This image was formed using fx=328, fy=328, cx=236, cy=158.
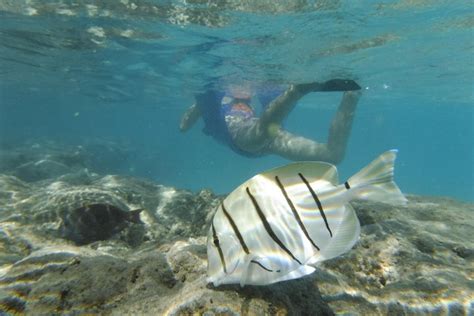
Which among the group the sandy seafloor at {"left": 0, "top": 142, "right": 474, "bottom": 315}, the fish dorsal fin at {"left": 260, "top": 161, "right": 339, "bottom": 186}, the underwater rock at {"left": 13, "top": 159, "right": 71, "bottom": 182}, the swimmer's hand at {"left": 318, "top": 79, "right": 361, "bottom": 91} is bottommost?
the underwater rock at {"left": 13, "top": 159, "right": 71, "bottom": 182}

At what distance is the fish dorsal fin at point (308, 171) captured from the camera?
174 cm

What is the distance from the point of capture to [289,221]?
168 centimetres

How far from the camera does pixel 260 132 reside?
1295cm

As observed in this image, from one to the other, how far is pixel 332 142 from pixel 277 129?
2187 mm

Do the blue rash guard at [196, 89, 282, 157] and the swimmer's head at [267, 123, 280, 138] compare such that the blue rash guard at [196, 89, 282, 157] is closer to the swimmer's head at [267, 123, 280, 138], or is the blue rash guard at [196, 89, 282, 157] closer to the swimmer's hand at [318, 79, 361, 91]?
the swimmer's head at [267, 123, 280, 138]

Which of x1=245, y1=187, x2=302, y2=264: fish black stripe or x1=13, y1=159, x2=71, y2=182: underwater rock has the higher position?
x1=245, y1=187, x2=302, y2=264: fish black stripe

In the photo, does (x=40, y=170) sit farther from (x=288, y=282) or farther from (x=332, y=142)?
(x=288, y=282)

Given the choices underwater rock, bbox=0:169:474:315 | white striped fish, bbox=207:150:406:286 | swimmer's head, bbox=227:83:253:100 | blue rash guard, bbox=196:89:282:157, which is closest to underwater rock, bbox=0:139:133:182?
blue rash guard, bbox=196:89:282:157

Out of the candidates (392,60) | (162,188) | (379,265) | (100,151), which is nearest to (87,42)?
(100,151)

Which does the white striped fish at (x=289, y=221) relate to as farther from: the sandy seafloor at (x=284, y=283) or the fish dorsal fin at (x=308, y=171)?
the sandy seafloor at (x=284, y=283)

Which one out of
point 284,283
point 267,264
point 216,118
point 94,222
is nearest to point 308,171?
point 267,264

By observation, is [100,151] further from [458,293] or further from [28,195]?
[458,293]

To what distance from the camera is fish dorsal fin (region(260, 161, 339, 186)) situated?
1738mm

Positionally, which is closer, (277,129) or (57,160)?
(277,129)
